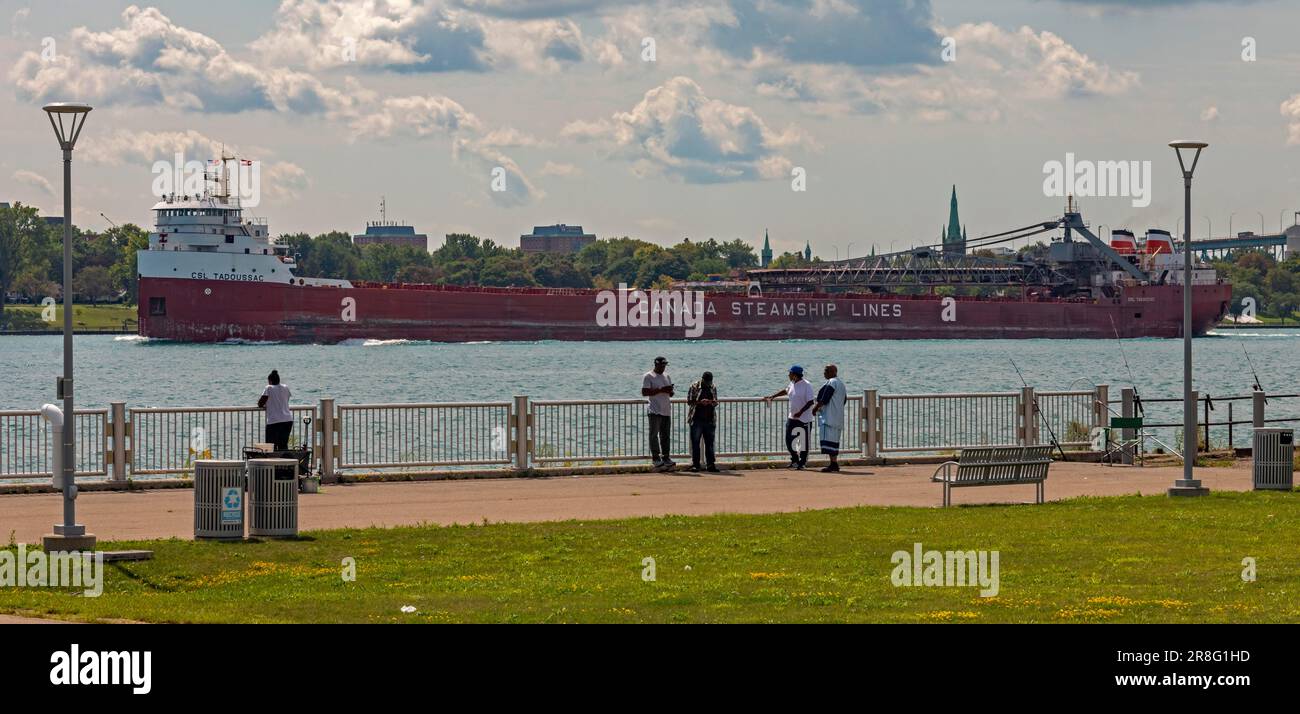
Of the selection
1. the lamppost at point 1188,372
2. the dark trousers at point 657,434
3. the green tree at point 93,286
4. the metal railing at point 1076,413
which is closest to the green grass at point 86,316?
the green tree at point 93,286

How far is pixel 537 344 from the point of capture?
118 m

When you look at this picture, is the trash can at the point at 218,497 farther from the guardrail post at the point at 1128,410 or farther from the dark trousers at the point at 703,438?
the guardrail post at the point at 1128,410

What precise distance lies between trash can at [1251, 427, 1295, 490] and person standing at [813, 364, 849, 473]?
209 inches

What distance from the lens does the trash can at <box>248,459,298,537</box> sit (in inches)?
584

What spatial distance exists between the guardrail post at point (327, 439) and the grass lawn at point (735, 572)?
5.03m

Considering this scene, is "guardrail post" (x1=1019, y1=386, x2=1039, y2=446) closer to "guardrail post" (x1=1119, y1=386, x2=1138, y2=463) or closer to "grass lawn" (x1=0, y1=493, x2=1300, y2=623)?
"guardrail post" (x1=1119, y1=386, x2=1138, y2=463)

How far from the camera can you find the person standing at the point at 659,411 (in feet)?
71.4

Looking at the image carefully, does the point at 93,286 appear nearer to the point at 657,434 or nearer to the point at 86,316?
the point at 86,316

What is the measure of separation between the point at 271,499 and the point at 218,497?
0.48 metres

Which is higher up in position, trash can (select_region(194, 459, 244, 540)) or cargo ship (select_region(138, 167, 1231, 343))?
cargo ship (select_region(138, 167, 1231, 343))

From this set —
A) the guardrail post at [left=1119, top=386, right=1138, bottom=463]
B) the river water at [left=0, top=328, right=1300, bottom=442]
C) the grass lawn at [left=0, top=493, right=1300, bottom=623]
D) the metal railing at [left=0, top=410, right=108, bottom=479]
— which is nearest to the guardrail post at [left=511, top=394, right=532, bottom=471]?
the metal railing at [left=0, top=410, right=108, bottom=479]
